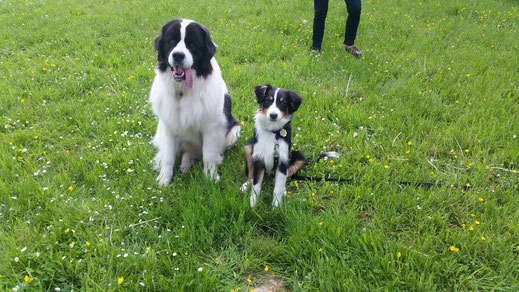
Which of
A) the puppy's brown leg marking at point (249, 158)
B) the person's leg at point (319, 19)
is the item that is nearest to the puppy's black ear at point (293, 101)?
the puppy's brown leg marking at point (249, 158)

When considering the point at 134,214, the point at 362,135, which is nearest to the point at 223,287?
the point at 134,214

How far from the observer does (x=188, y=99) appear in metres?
3.00

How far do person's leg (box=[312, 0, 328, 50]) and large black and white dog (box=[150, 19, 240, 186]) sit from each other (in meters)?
3.18

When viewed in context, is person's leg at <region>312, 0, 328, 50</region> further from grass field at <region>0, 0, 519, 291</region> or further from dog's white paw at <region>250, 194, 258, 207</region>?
dog's white paw at <region>250, 194, 258, 207</region>

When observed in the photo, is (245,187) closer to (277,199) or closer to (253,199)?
(253,199)

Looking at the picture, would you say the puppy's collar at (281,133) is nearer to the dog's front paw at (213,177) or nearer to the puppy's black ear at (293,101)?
the puppy's black ear at (293,101)

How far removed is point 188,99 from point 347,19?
408cm

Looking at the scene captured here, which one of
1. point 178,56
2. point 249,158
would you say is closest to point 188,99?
point 178,56

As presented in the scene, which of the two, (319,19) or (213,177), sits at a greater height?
(319,19)

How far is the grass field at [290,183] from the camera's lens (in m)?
2.19

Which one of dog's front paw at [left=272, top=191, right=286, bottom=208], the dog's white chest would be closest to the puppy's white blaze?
the dog's white chest

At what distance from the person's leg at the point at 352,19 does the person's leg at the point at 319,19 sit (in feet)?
1.37

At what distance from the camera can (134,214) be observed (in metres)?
2.66

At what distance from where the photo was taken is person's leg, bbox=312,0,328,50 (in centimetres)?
563
